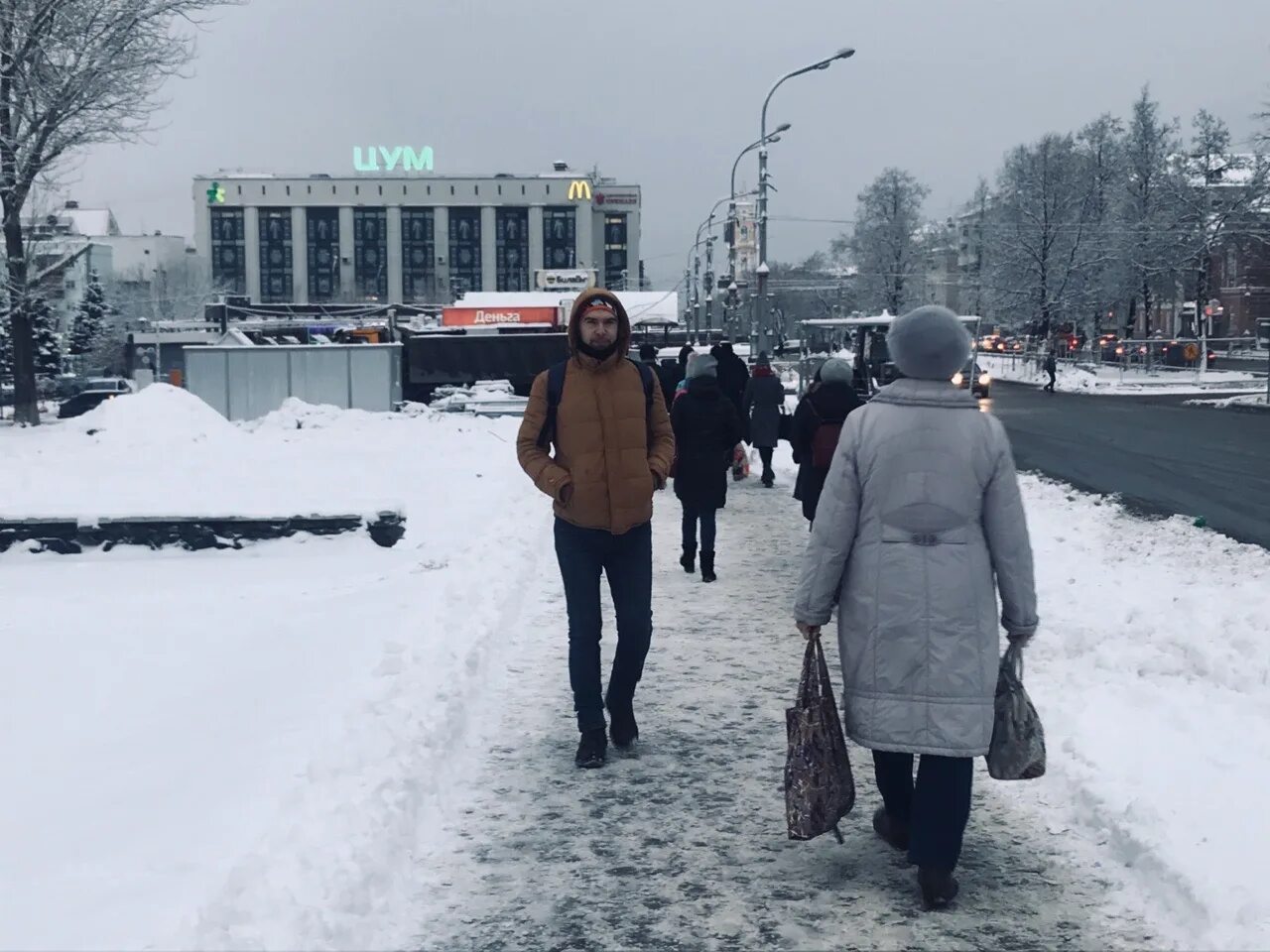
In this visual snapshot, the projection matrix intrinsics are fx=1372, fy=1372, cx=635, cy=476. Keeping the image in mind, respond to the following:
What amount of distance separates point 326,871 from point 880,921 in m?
1.77

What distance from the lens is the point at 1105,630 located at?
7980 millimetres

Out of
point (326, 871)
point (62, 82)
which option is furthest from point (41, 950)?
point (62, 82)

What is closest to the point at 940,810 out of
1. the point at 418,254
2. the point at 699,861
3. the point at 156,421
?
the point at 699,861

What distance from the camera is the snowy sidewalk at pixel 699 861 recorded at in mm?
4277

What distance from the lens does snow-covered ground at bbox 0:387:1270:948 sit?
432 cm

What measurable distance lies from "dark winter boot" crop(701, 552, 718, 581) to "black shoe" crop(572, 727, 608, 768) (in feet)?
16.1

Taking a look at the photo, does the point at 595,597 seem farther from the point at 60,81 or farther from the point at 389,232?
the point at 389,232

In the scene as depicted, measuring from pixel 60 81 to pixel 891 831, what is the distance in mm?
31418

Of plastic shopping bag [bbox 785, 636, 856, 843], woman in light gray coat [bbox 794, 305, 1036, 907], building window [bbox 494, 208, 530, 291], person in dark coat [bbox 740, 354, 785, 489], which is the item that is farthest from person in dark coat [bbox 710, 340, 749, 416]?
building window [bbox 494, 208, 530, 291]

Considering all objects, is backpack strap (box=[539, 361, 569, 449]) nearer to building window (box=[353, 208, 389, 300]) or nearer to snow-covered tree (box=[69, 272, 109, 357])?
snow-covered tree (box=[69, 272, 109, 357])

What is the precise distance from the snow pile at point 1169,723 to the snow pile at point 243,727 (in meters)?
2.50

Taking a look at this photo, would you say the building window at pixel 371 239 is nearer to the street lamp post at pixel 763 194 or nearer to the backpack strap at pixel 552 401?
the street lamp post at pixel 763 194

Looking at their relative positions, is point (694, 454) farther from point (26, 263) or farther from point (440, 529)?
point (26, 263)

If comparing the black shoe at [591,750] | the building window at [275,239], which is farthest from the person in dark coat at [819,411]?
the building window at [275,239]
